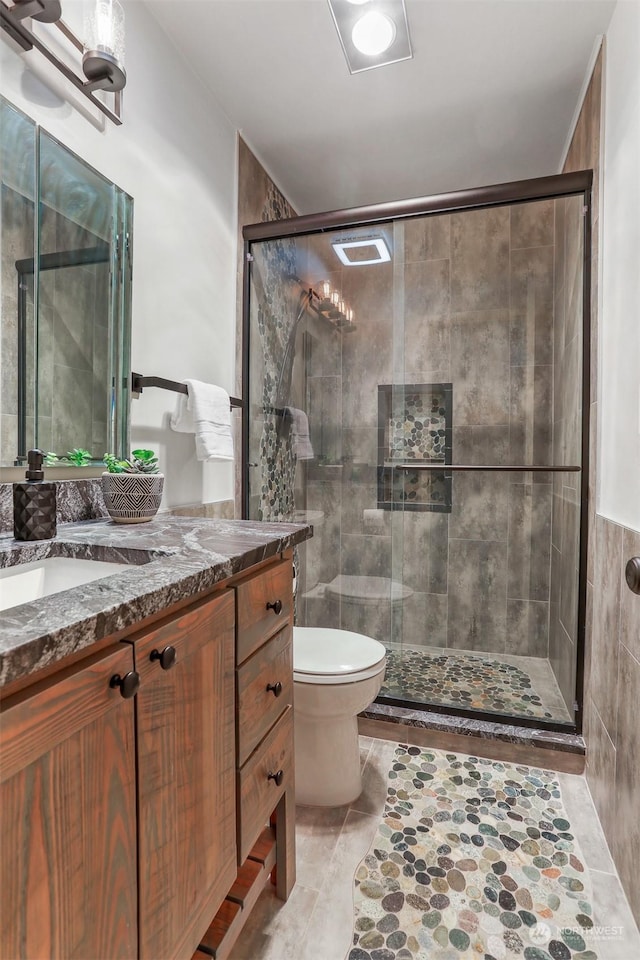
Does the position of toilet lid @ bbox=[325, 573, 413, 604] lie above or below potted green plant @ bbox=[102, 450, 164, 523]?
below

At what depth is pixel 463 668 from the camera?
238 centimetres

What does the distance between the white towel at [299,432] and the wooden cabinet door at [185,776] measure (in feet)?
4.72

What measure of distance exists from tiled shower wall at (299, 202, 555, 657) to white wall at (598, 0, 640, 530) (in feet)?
1.59

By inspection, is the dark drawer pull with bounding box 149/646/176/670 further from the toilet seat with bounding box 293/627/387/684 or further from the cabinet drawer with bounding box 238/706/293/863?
the toilet seat with bounding box 293/627/387/684

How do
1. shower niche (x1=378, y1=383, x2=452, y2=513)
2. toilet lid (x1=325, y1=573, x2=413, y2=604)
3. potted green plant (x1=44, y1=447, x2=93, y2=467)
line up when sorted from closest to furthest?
potted green plant (x1=44, y1=447, x2=93, y2=467) → toilet lid (x1=325, y1=573, x2=413, y2=604) → shower niche (x1=378, y1=383, x2=452, y2=513)

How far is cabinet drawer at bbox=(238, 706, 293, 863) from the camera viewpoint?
947 millimetres

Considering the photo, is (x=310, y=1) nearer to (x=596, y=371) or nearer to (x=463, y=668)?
(x=596, y=371)

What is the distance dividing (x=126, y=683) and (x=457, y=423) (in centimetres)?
224

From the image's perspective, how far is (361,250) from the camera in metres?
2.15

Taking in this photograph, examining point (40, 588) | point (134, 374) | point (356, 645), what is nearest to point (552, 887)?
point (356, 645)

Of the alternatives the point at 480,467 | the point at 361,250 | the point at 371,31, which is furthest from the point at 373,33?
the point at 480,467

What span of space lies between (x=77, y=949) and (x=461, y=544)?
229 centimetres

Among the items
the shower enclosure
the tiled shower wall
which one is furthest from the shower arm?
the tiled shower wall

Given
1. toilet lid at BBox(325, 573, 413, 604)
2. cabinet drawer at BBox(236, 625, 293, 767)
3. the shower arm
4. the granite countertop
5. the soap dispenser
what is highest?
the shower arm
